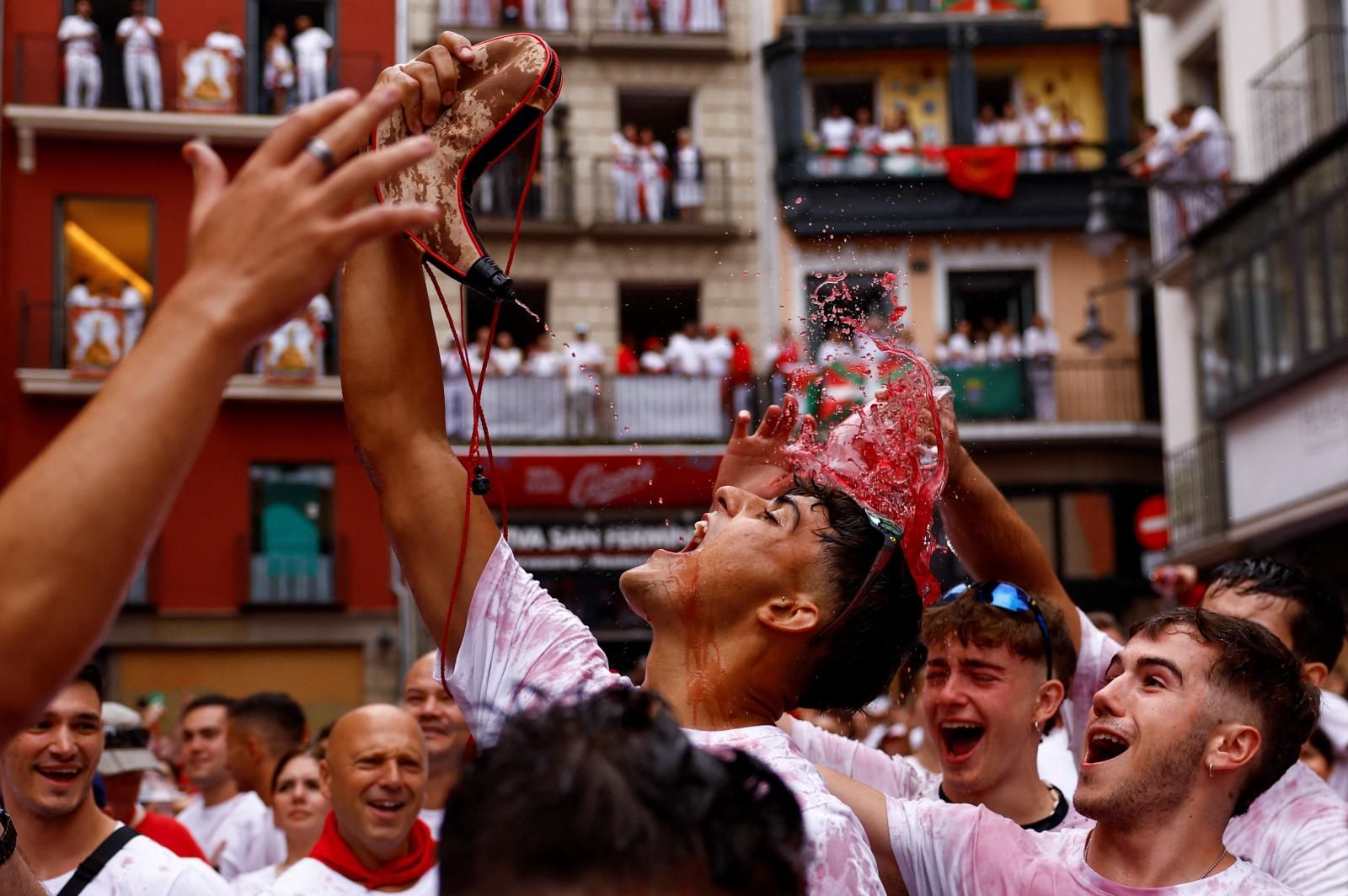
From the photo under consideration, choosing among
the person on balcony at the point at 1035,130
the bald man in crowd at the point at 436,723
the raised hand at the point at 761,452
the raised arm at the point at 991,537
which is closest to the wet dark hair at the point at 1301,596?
the raised arm at the point at 991,537

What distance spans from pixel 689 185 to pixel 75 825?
66.5 ft

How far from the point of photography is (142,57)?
22625 mm

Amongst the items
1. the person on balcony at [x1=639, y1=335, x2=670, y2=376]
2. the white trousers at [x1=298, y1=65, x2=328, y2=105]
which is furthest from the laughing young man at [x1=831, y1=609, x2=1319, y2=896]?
the white trousers at [x1=298, y1=65, x2=328, y2=105]

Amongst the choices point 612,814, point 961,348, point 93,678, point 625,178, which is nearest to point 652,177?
point 625,178

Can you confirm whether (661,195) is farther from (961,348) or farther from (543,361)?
(961,348)

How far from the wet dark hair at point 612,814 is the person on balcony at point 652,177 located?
2230 centimetres

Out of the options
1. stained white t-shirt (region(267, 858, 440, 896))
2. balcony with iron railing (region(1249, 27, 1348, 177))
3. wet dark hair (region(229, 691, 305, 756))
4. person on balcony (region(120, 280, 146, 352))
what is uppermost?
balcony with iron railing (region(1249, 27, 1348, 177))

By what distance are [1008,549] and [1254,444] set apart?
14.3 metres

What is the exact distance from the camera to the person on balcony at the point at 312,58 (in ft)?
73.1

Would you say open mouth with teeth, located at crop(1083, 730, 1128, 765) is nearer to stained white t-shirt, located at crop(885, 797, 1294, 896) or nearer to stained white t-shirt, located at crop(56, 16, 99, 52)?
stained white t-shirt, located at crop(885, 797, 1294, 896)

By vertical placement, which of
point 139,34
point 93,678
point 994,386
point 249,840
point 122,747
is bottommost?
point 249,840

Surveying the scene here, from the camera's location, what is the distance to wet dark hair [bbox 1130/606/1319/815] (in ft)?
11.0

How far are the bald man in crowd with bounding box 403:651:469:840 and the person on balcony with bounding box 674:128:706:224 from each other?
17881 mm

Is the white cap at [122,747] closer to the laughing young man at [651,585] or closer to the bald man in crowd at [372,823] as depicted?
the bald man in crowd at [372,823]
